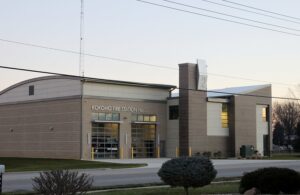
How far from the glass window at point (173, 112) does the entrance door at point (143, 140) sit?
2088 mm

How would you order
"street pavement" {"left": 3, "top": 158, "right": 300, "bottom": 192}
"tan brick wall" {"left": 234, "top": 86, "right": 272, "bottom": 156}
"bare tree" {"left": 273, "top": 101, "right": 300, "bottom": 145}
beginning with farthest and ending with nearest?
"bare tree" {"left": 273, "top": 101, "right": 300, "bottom": 145} < "tan brick wall" {"left": 234, "top": 86, "right": 272, "bottom": 156} < "street pavement" {"left": 3, "top": 158, "right": 300, "bottom": 192}

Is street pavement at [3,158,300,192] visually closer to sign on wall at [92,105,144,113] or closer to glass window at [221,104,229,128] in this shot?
sign on wall at [92,105,144,113]

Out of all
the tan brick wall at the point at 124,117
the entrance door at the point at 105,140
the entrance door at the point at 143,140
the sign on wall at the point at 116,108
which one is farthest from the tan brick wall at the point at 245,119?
the entrance door at the point at 105,140

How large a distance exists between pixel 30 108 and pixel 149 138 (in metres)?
12.8

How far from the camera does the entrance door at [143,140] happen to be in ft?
183

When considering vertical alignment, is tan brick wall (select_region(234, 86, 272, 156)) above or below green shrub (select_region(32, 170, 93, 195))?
above

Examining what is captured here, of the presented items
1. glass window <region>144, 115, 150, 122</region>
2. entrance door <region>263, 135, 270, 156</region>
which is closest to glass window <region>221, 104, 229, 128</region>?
entrance door <region>263, 135, 270, 156</region>

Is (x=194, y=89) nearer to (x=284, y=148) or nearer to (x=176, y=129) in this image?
(x=176, y=129)

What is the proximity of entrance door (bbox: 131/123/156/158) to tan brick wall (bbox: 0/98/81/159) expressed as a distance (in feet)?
22.6

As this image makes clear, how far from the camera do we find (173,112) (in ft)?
189

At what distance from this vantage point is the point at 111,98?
2095 inches

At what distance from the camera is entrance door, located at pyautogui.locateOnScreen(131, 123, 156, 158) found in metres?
55.7

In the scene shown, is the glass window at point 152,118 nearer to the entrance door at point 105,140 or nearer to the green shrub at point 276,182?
the entrance door at point 105,140

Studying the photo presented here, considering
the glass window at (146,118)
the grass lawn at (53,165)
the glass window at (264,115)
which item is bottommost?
the grass lawn at (53,165)
